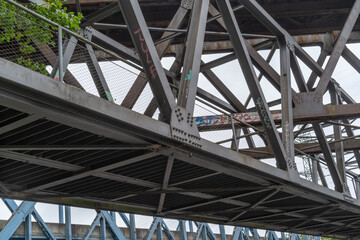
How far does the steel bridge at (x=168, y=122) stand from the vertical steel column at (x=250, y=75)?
3 cm

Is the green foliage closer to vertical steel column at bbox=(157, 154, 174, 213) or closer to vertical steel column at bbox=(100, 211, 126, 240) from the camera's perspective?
vertical steel column at bbox=(157, 154, 174, 213)

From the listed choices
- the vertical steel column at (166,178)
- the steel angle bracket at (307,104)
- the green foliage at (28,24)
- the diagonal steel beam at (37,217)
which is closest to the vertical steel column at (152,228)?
the diagonal steel beam at (37,217)

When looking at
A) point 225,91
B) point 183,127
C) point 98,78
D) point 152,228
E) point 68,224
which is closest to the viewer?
point 183,127

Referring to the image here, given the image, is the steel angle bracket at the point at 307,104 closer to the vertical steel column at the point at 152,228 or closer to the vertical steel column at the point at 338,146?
the vertical steel column at the point at 338,146

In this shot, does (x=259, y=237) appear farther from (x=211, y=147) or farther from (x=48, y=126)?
(x=48, y=126)

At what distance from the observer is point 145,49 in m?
10.5

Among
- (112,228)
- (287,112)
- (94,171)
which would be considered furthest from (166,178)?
(112,228)

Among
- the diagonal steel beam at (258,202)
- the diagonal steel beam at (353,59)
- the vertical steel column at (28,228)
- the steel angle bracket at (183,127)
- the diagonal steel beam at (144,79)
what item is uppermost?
the diagonal steel beam at (353,59)

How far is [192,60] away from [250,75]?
2.91 metres

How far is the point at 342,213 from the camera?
26141mm

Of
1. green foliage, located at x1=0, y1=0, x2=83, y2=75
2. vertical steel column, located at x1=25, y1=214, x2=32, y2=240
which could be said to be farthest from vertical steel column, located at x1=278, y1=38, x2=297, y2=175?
vertical steel column, located at x1=25, y1=214, x2=32, y2=240

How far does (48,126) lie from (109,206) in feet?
27.6

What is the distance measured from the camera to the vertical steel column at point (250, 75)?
13727 millimetres

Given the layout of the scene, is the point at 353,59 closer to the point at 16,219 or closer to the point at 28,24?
the point at 16,219
